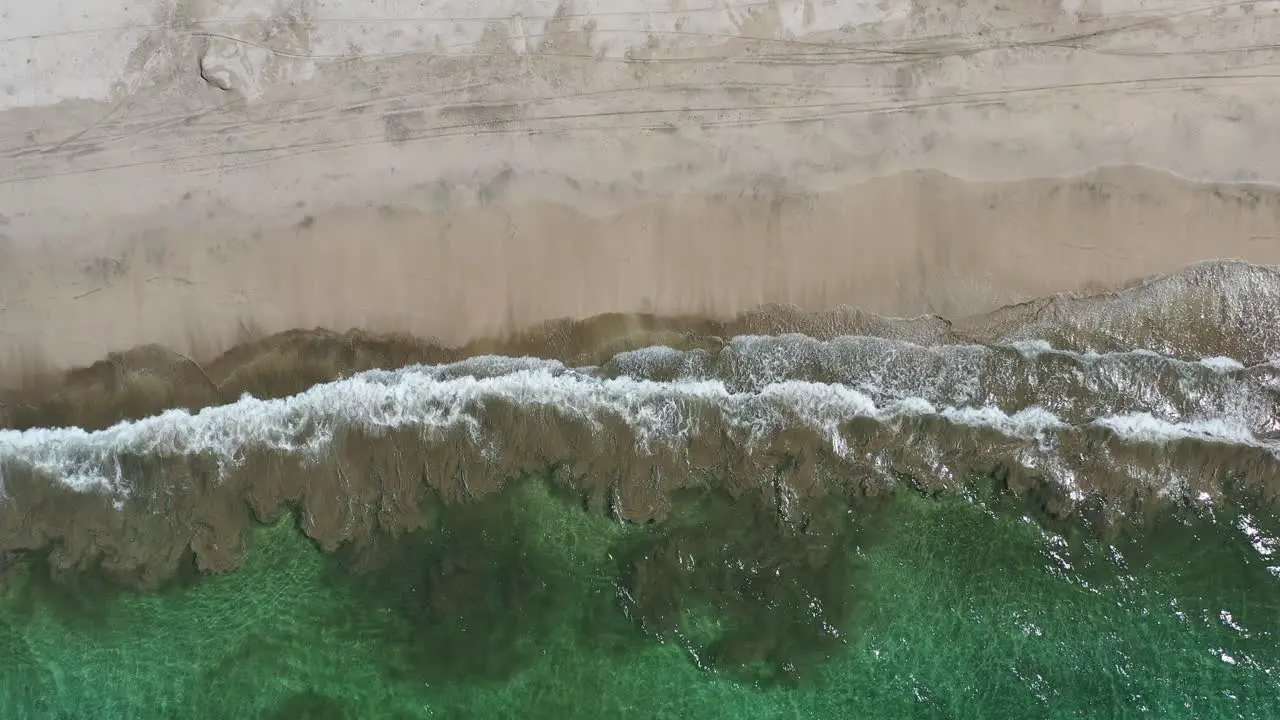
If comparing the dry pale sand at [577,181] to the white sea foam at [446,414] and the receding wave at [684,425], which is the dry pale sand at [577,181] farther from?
the white sea foam at [446,414]

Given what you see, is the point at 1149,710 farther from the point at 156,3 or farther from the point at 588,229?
the point at 156,3

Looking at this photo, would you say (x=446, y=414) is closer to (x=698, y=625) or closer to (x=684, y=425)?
(x=684, y=425)

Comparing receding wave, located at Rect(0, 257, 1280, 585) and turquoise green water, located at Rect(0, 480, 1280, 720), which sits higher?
receding wave, located at Rect(0, 257, 1280, 585)

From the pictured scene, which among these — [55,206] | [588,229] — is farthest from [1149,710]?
[55,206]

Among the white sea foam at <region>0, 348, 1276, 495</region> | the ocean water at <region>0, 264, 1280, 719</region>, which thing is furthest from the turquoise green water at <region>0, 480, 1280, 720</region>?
the white sea foam at <region>0, 348, 1276, 495</region>

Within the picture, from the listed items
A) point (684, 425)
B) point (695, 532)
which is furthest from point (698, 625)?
point (684, 425)

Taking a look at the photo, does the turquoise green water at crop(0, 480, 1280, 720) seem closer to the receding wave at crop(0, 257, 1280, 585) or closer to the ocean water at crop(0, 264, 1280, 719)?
the ocean water at crop(0, 264, 1280, 719)
